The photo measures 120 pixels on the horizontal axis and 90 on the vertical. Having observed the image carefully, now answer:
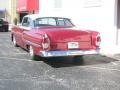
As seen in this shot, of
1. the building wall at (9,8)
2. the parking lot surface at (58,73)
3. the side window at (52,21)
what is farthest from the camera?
the building wall at (9,8)

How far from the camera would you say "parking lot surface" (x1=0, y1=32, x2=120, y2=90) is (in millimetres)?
7797

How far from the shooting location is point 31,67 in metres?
10.2

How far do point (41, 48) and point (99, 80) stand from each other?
2369 mm

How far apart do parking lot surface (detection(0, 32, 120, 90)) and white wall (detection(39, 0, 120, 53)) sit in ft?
4.40

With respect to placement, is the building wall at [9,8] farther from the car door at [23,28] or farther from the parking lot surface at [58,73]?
the parking lot surface at [58,73]

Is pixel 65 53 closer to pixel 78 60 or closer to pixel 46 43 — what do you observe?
pixel 46 43

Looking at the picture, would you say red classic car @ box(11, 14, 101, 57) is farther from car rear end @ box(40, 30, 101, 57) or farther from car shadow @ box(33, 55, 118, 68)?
car shadow @ box(33, 55, 118, 68)

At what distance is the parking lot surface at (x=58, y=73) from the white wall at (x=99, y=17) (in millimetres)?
1341


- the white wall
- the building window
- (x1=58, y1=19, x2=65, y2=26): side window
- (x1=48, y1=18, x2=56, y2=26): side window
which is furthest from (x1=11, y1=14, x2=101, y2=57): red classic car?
the building window

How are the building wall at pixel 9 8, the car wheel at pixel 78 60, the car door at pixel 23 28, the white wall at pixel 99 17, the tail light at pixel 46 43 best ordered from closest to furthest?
the tail light at pixel 46 43
the car wheel at pixel 78 60
the car door at pixel 23 28
the white wall at pixel 99 17
the building wall at pixel 9 8

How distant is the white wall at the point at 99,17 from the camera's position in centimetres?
1370

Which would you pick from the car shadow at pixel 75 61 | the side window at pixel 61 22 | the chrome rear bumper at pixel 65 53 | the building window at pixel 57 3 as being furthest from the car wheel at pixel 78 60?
the building window at pixel 57 3

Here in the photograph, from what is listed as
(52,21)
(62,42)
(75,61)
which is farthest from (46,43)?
(52,21)

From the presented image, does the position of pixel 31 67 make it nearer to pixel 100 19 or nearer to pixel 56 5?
pixel 100 19
